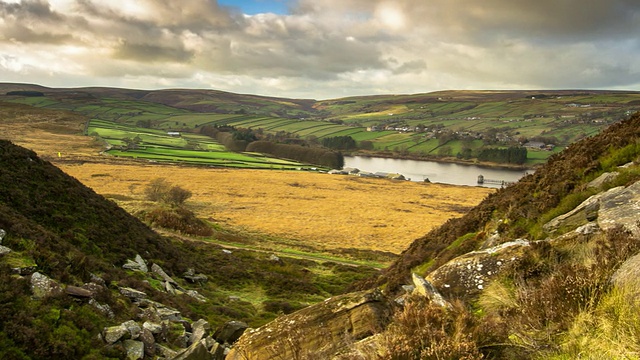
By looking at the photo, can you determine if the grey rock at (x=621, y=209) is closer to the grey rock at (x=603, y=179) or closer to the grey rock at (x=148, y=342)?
the grey rock at (x=603, y=179)

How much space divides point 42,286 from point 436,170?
6156 inches

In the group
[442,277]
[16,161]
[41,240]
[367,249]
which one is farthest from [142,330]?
[367,249]

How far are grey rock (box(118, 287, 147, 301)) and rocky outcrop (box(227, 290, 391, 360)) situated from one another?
791cm

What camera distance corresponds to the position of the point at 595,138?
15797 millimetres

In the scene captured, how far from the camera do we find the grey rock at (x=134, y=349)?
33.6 ft

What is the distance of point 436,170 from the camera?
157375 mm

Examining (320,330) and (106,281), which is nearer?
(320,330)

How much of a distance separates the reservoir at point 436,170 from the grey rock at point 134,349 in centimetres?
12484

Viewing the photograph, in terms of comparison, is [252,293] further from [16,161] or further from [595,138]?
[595,138]

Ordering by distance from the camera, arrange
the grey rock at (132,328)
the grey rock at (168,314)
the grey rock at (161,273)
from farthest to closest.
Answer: the grey rock at (161,273) → the grey rock at (168,314) → the grey rock at (132,328)

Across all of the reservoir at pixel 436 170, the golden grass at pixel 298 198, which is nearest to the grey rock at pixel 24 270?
the golden grass at pixel 298 198

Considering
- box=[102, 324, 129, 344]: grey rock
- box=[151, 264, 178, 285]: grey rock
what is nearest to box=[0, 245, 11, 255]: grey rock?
box=[102, 324, 129, 344]: grey rock

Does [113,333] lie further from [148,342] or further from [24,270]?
[24,270]

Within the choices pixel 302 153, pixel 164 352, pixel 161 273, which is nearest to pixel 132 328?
pixel 164 352
